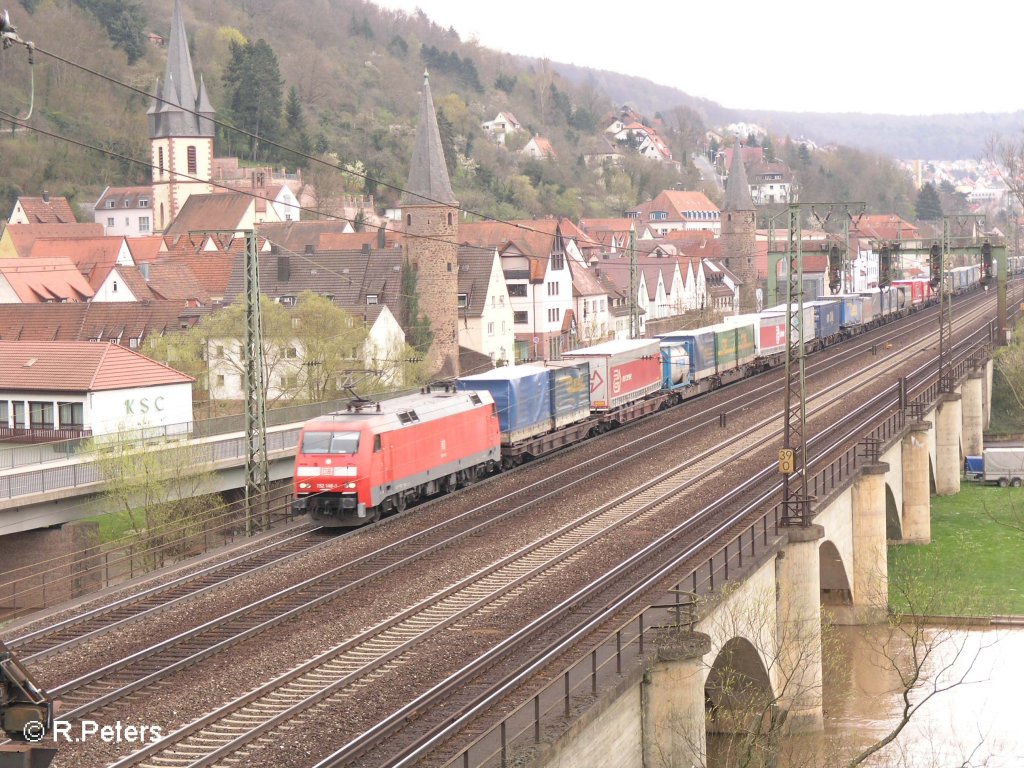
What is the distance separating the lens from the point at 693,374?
58531 mm

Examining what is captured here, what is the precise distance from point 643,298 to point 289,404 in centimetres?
5443

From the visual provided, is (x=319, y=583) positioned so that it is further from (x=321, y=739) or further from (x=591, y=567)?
(x=321, y=739)

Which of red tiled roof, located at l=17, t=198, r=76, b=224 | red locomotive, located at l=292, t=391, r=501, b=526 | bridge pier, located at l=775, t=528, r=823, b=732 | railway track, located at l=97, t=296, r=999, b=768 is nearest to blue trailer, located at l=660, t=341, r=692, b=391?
red locomotive, located at l=292, t=391, r=501, b=526

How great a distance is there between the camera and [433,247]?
80062mm

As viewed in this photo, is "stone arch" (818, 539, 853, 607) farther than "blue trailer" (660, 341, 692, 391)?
No

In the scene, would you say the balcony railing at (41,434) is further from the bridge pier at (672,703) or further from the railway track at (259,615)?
the bridge pier at (672,703)

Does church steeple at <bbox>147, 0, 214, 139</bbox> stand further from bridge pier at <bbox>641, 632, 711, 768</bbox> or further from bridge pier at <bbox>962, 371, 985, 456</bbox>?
bridge pier at <bbox>641, 632, 711, 768</bbox>

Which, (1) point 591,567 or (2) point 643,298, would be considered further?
(2) point 643,298

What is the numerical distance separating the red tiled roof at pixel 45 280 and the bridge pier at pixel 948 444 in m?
51.6

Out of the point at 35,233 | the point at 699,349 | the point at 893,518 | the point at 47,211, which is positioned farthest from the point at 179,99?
the point at 893,518

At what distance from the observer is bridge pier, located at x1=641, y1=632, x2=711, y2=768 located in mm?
20672

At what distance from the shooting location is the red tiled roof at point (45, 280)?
85.4m

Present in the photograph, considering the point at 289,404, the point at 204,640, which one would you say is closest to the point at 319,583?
the point at 204,640

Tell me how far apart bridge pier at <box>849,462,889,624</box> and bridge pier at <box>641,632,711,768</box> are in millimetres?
19269
